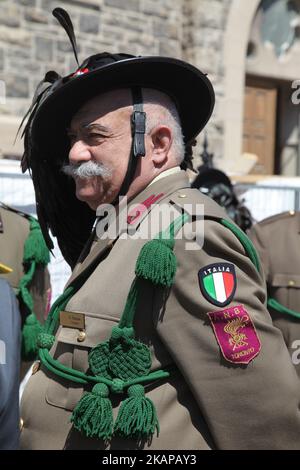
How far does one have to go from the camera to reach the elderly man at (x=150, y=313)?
5.79 feet

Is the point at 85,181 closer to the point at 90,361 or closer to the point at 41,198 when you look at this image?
the point at 41,198

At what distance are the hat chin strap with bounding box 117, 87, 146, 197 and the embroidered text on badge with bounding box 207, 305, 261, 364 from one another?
525 millimetres

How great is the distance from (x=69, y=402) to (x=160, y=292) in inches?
15.7

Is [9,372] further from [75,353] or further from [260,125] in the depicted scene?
[260,125]

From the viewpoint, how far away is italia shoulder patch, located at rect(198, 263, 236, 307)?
5.85ft

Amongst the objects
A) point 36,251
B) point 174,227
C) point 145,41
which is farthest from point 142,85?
point 145,41

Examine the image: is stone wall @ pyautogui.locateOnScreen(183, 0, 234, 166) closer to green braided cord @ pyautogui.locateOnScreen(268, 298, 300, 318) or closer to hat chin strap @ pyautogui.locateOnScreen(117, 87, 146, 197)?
green braided cord @ pyautogui.locateOnScreen(268, 298, 300, 318)

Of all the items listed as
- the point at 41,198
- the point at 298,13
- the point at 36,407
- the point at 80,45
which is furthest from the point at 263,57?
the point at 36,407

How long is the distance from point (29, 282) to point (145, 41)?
19.4 feet

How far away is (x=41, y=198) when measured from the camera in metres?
2.43

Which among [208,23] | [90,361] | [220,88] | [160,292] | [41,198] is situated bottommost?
[90,361]

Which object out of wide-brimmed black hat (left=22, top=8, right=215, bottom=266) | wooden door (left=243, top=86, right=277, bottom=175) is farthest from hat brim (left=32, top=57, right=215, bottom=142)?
wooden door (left=243, top=86, right=277, bottom=175)

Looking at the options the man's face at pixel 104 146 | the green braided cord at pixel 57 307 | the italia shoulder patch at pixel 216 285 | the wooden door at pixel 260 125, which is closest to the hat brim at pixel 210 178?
the man's face at pixel 104 146

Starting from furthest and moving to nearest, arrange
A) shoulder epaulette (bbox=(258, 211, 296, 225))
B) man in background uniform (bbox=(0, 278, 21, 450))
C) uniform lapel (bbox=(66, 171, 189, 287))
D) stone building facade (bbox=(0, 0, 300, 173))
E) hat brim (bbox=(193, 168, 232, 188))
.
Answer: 1. stone building facade (bbox=(0, 0, 300, 173))
2. hat brim (bbox=(193, 168, 232, 188))
3. shoulder epaulette (bbox=(258, 211, 296, 225))
4. uniform lapel (bbox=(66, 171, 189, 287))
5. man in background uniform (bbox=(0, 278, 21, 450))
